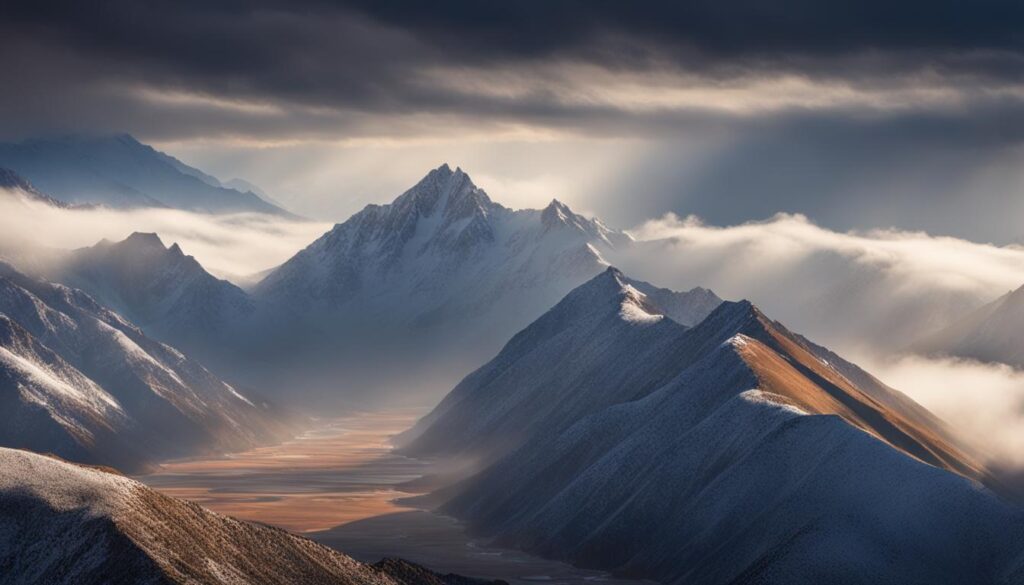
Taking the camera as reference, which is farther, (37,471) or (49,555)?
(37,471)

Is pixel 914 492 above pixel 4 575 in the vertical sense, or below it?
above

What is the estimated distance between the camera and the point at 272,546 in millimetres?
167500

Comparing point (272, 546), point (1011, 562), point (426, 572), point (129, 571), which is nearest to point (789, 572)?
point (1011, 562)

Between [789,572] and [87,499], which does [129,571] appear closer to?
[87,499]

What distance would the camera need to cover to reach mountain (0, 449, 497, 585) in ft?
478

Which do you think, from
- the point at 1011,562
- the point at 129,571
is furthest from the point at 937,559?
the point at 129,571

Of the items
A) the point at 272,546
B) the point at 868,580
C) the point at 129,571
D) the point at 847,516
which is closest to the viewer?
the point at 129,571

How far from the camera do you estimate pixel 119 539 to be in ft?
481

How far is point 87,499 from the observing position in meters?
154

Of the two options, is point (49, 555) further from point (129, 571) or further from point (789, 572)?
point (789, 572)

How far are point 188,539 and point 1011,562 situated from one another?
85919 mm

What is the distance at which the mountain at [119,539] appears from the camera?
14562 cm

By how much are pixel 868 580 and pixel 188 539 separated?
70219 mm

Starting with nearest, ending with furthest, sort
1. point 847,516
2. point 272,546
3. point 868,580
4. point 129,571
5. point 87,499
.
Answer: point 129,571 < point 87,499 < point 272,546 < point 868,580 < point 847,516
